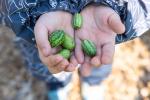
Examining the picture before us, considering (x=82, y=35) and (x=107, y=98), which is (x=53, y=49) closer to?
(x=82, y=35)

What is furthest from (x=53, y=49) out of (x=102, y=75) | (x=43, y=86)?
(x=43, y=86)

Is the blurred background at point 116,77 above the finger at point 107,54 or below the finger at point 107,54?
below

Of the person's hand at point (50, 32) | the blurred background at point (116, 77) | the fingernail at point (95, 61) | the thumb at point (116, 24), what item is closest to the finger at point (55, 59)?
the person's hand at point (50, 32)

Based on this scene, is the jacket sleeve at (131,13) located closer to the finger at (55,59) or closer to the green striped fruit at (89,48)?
the green striped fruit at (89,48)

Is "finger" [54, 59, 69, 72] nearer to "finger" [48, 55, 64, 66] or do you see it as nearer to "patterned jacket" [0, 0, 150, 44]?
"finger" [48, 55, 64, 66]

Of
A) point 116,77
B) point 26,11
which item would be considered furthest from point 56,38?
point 116,77

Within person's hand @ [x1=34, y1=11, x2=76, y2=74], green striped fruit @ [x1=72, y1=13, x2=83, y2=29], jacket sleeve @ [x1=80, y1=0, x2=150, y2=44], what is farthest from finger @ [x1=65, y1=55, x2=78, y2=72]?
jacket sleeve @ [x1=80, y1=0, x2=150, y2=44]
